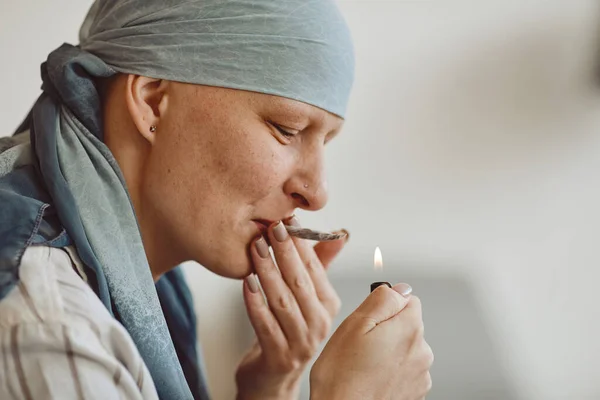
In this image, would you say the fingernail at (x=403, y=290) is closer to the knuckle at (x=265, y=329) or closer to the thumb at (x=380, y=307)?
the thumb at (x=380, y=307)

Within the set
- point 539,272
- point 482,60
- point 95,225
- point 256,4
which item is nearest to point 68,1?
point 256,4

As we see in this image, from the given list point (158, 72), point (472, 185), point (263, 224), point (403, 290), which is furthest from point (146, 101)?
point (472, 185)

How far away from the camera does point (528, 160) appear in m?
1.55

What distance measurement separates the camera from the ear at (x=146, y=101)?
913 mm

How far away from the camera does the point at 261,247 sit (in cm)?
98

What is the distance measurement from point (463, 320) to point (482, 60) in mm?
658

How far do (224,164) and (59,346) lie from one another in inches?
14.2

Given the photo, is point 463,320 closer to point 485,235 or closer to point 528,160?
point 485,235

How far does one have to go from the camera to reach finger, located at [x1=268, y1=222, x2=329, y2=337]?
1.03 metres

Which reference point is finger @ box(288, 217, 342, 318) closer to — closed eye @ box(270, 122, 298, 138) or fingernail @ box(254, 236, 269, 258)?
fingernail @ box(254, 236, 269, 258)

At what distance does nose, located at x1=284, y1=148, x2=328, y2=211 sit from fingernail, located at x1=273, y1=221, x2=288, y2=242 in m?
0.06

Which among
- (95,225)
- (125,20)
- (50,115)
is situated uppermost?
(125,20)

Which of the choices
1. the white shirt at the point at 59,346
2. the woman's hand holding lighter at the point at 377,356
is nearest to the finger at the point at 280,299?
the woman's hand holding lighter at the point at 377,356

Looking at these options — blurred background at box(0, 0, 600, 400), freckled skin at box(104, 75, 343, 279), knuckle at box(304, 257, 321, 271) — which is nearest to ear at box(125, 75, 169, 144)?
freckled skin at box(104, 75, 343, 279)
